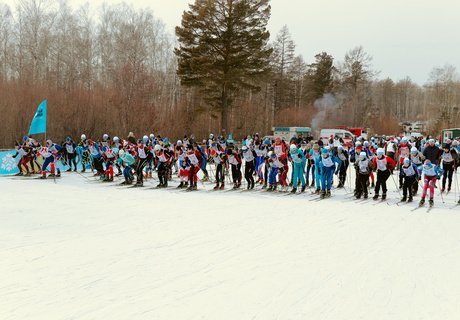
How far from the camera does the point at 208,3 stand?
34688 mm

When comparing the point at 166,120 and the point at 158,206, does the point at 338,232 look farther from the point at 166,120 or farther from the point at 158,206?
the point at 166,120

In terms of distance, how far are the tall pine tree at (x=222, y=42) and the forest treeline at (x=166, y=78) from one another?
81mm

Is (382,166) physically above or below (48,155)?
below

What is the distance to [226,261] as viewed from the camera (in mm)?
6891

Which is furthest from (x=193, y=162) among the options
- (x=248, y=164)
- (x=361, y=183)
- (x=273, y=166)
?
(x=361, y=183)

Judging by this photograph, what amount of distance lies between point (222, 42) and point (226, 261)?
99.5 feet

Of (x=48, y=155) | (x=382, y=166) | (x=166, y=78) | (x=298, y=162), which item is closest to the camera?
(x=382, y=166)

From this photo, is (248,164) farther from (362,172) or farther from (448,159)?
(448,159)

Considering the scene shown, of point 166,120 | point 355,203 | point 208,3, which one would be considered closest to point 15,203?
point 355,203

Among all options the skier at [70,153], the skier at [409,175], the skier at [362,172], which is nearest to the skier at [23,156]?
the skier at [70,153]

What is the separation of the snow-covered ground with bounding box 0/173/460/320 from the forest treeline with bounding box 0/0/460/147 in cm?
1975

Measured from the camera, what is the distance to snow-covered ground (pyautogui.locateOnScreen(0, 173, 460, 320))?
16.6 ft

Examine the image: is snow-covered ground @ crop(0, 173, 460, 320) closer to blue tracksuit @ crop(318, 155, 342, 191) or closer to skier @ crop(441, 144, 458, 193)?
blue tracksuit @ crop(318, 155, 342, 191)

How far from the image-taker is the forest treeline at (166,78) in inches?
1226
